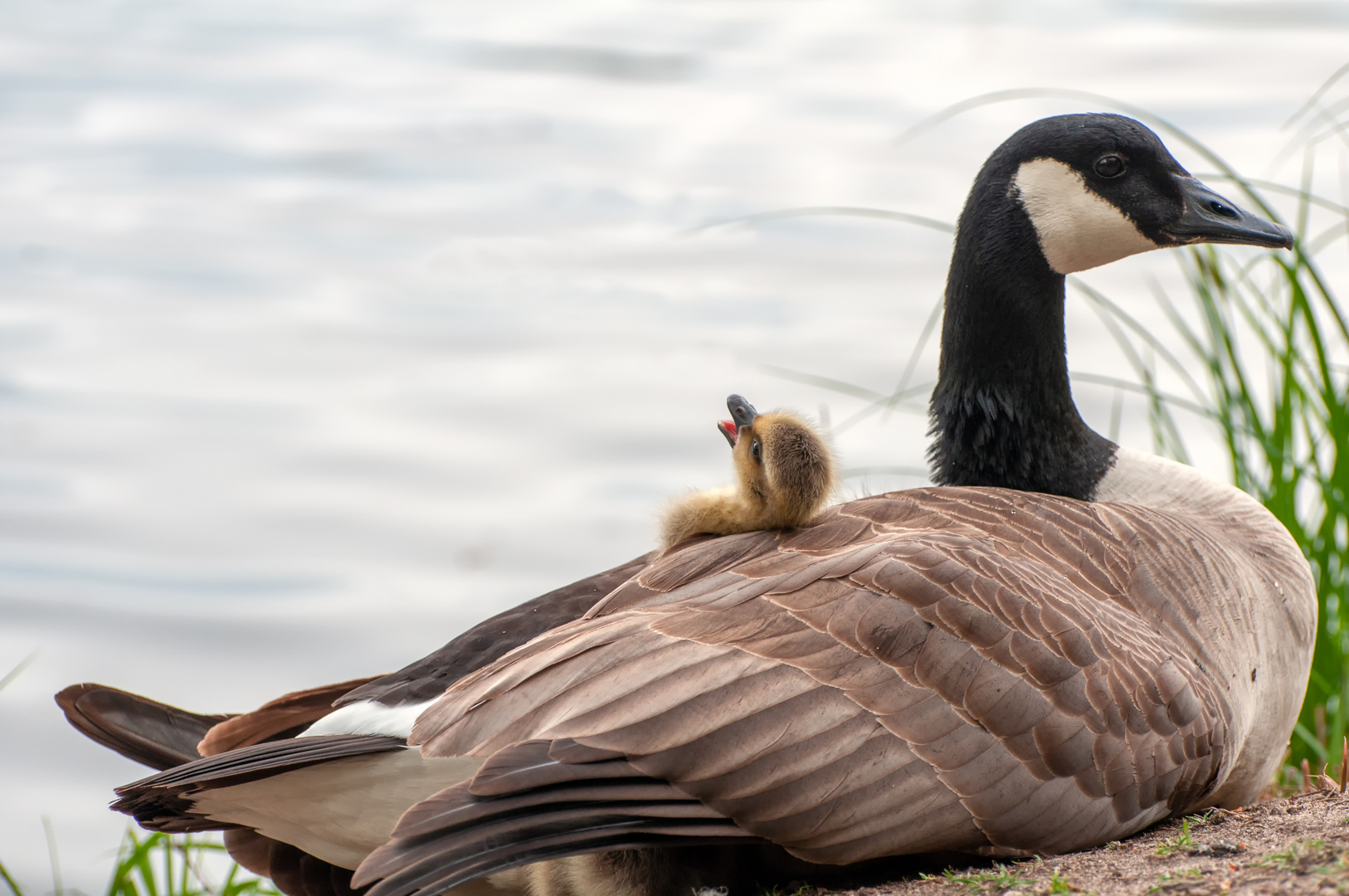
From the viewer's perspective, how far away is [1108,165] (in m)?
4.18

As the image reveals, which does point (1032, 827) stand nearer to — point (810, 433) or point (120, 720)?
point (810, 433)

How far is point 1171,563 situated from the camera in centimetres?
350

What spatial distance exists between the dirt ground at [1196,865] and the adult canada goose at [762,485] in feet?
3.18

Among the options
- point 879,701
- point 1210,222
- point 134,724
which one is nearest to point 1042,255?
point 1210,222

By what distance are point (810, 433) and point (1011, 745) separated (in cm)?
105

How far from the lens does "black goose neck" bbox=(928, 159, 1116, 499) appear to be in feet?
Result: 13.7

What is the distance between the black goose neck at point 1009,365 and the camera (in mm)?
4164

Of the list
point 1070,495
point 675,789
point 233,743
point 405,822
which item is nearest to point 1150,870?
point 675,789

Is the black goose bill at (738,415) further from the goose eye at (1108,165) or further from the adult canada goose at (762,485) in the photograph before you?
the goose eye at (1108,165)

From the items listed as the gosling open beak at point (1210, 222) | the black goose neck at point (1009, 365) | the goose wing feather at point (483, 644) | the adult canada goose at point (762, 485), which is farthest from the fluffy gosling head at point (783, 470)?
the gosling open beak at point (1210, 222)

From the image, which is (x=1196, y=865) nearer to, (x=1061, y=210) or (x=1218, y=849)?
(x=1218, y=849)

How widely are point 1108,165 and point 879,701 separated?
6.83 ft

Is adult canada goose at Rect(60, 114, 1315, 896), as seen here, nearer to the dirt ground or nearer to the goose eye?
the dirt ground

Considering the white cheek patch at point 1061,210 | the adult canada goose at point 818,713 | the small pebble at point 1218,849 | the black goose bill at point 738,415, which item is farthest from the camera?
the white cheek patch at point 1061,210
